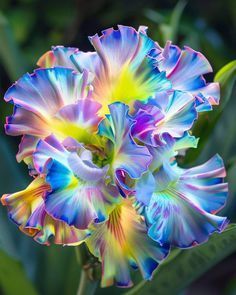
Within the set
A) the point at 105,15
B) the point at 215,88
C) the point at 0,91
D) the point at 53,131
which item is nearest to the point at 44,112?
the point at 53,131

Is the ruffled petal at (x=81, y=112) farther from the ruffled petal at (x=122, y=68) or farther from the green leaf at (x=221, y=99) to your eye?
the green leaf at (x=221, y=99)

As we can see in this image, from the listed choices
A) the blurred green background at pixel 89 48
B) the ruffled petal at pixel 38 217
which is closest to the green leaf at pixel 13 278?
the blurred green background at pixel 89 48

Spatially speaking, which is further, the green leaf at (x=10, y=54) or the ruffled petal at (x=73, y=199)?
the green leaf at (x=10, y=54)

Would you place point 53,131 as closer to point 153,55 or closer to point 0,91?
point 153,55

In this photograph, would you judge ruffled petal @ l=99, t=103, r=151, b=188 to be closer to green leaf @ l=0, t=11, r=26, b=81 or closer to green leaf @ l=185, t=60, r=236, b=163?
green leaf @ l=185, t=60, r=236, b=163

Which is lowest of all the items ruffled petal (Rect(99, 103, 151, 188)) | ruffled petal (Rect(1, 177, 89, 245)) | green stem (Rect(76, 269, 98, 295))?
green stem (Rect(76, 269, 98, 295))

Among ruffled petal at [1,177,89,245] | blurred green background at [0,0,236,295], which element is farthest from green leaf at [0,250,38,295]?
ruffled petal at [1,177,89,245]

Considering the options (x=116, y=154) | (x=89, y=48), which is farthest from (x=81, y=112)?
(x=89, y=48)
